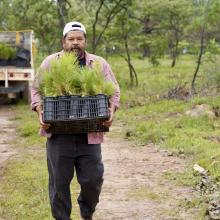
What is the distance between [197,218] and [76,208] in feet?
4.01

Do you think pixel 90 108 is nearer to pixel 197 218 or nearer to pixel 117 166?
pixel 197 218

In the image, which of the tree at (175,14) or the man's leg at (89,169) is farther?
the tree at (175,14)

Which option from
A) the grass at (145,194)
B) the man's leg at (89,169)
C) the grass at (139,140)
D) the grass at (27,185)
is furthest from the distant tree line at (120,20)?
the man's leg at (89,169)

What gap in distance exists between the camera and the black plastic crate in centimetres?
382

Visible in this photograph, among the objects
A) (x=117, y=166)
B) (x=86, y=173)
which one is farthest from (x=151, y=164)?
(x=86, y=173)

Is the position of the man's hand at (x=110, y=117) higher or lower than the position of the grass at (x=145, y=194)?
higher

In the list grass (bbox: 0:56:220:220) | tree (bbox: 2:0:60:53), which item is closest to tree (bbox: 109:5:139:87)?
grass (bbox: 0:56:220:220)

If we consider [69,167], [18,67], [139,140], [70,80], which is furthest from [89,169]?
[18,67]

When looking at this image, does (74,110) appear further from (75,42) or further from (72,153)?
(75,42)

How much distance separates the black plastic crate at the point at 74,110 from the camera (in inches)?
150

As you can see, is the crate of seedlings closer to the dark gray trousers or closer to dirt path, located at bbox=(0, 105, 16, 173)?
the dark gray trousers

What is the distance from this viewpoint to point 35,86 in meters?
4.14

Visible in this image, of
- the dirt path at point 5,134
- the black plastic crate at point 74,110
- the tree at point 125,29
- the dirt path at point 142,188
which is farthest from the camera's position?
the tree at point 125,29

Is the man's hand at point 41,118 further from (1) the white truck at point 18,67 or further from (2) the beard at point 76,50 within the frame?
(1) the white truck at point 18,67
